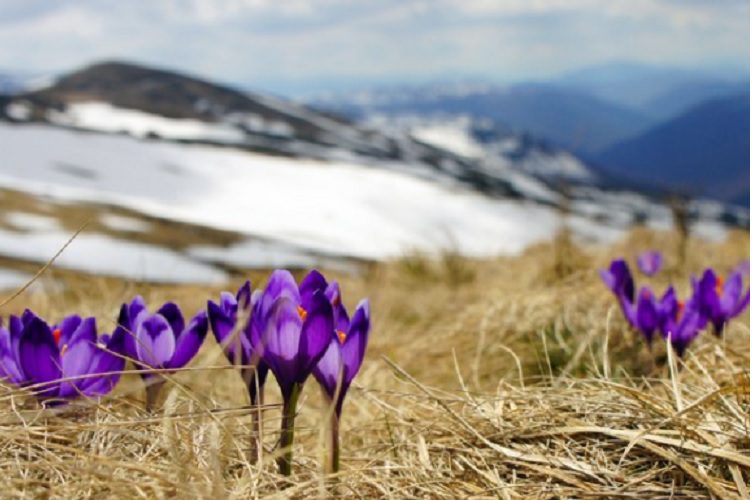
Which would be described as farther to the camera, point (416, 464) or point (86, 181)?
point (86, 181)

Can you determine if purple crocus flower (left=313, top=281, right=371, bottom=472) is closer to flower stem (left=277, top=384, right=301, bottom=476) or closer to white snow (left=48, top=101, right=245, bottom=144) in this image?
flower stem (left=277, top=384, right=301, bottom=476)

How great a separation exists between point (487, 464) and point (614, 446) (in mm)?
257

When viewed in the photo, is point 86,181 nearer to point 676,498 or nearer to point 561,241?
point 561,241

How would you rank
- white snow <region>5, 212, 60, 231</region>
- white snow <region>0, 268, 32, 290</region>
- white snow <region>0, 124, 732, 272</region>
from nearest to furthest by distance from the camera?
white snow <region>0, 268, 32, 290</region> < white snow <region>5, 212, 60, 231</region> < white snow <region>0, 124, 732, 272</region>

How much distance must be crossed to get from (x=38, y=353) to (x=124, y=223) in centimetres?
2198

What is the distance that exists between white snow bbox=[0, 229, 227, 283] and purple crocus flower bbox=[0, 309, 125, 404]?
12.1 meters

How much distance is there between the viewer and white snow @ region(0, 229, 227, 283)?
48.6 ft

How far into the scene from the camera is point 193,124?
Answer: 323ft

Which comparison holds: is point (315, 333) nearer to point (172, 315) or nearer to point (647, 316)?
point (172, 315)

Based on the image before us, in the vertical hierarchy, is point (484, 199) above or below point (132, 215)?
above

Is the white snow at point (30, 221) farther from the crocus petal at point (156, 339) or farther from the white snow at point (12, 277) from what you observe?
the crocus petal at point (156, 339)

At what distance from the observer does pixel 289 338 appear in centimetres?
142

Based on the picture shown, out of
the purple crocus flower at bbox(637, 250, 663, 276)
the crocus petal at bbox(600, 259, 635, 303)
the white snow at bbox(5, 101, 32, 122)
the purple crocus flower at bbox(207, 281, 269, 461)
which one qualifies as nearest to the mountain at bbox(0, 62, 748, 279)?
the white snow at bbox(5, 101, 32, 122)

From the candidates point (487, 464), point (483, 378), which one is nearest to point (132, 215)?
point (483, 378)
